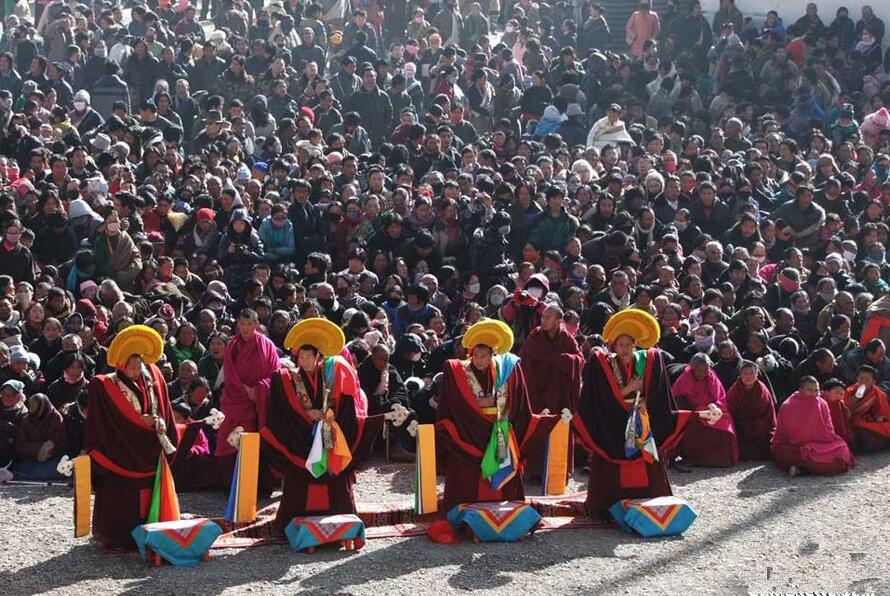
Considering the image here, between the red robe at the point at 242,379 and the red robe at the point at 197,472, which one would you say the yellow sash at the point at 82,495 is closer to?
the red robe at the point at 197,472

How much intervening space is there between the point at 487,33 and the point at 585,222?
29.1 ft

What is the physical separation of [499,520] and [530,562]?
0.49 meters

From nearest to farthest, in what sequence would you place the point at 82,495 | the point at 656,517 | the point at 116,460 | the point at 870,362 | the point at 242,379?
1. the point at 82,495
2. the point at 116,460
3. the point at 656,517
4. the point at 242,379
5. the point at 870,362

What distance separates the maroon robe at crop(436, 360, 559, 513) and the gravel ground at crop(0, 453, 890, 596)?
17.2 inches

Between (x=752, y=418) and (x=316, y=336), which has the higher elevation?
(x=316, y=336)

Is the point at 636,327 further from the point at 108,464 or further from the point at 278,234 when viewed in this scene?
the point at 278,234

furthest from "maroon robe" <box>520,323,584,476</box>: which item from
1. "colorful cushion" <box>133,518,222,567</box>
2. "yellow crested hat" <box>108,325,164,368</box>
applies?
"yellow crested hat" <box>108,325,164,368</box>

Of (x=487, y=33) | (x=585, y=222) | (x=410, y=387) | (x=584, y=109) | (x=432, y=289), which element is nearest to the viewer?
(x=410, y=387)

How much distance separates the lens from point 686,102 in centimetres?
2261

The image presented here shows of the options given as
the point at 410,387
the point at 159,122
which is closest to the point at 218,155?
the point at 159,122

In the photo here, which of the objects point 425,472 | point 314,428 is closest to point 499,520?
point 425,472

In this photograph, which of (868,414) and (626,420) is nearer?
(626,420)

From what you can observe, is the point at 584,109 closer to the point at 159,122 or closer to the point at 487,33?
the point at 487,33

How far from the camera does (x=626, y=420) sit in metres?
11.6
